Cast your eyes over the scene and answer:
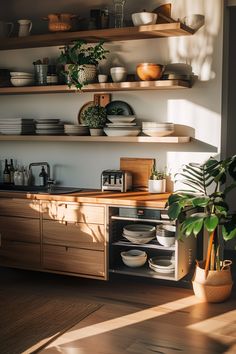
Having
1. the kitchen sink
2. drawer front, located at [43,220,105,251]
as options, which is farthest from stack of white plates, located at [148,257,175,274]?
the kitchen sink

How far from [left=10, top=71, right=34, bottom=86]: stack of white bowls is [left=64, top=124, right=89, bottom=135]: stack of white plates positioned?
1.76 ft

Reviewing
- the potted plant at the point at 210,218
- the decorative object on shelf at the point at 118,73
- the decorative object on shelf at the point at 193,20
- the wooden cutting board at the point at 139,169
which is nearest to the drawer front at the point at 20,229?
the wooden cutting board at the point at 139,169

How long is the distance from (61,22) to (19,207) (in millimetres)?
1570

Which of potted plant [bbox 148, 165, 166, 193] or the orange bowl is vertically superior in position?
the orange bowl

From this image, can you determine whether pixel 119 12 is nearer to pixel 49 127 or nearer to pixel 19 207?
pixel 49 127

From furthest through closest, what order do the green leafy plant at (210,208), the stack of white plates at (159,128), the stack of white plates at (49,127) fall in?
the stack of white plates at (49,127) → the stack of white plates at (159,128) → the green leafy plant at (210,208)

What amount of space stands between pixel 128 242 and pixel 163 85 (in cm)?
125

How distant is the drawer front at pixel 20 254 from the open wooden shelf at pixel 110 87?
131 centimetres

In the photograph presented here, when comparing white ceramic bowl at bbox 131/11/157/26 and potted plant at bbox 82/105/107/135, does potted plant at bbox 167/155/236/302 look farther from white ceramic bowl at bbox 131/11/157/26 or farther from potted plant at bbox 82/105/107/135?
white ceramic bowl at bbox 131/11/157/26

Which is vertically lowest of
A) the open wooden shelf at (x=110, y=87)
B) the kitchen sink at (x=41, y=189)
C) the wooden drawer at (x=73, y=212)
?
the wooden drawer at (x=73, y=212)

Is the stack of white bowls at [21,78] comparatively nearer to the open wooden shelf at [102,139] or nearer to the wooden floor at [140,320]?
the open wooden shelf at [102,139]

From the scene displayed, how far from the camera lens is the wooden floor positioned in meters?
3.38

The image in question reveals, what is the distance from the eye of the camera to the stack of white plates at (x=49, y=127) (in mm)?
4859

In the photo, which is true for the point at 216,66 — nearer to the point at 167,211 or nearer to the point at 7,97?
the point at 167,211
